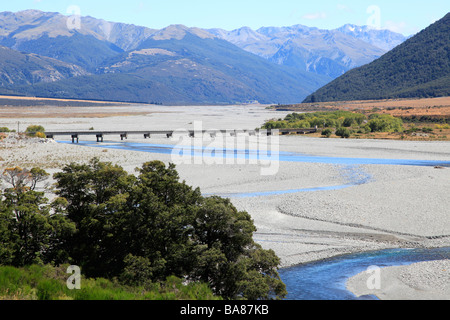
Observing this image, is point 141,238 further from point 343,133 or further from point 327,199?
point 343,133

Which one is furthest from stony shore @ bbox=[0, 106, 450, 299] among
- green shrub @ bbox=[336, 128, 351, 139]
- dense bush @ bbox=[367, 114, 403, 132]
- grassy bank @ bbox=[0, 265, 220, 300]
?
dense bush @ bbox=[367, 114, 403, 132]

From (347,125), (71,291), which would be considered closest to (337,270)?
(71,291)

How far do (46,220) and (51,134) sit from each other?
66.6m

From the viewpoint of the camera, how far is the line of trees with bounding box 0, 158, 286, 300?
1831 cm

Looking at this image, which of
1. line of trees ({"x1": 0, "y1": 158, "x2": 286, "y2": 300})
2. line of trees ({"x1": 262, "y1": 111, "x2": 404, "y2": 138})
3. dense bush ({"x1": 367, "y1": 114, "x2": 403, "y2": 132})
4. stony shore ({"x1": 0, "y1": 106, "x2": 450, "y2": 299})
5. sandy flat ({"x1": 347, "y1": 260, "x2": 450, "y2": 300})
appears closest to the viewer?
line of trees ({"x1": 0, "y1": 158, "x2": 286, "y2": 300})

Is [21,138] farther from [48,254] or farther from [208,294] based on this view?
[208,294]

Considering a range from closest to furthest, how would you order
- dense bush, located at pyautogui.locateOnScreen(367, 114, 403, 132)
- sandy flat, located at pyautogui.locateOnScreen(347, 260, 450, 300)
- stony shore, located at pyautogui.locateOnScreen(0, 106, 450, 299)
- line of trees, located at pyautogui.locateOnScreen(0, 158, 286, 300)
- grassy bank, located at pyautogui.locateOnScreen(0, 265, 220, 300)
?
grassy bank, located at pyautogui.locateOnScreen(0, 265, 220, 300), line of trees, located at pyautogui.locateOnScreen(0, 158, 286, 300), sandy flat, located at pyautogui.locateOnScreen(347, 260, 450, 300), stony shore, located at pyautogui.locateOnScreen(0, 106, 450, 299), dense bush, located at pyautogui.locateOnScreen(367, 114, 403, 132)

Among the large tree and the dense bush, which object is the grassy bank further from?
the dense bush

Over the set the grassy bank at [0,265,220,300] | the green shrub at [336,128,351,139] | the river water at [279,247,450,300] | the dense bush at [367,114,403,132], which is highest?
the dense bush at [367,114,403,132]

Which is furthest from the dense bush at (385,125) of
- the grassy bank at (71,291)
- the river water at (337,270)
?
the grassy bank at (71,291)

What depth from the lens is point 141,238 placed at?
19734 mm

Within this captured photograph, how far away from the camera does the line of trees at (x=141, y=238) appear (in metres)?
18.3

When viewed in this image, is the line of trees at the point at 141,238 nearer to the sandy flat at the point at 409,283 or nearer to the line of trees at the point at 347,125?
the sandy flat at the point at 409,283
